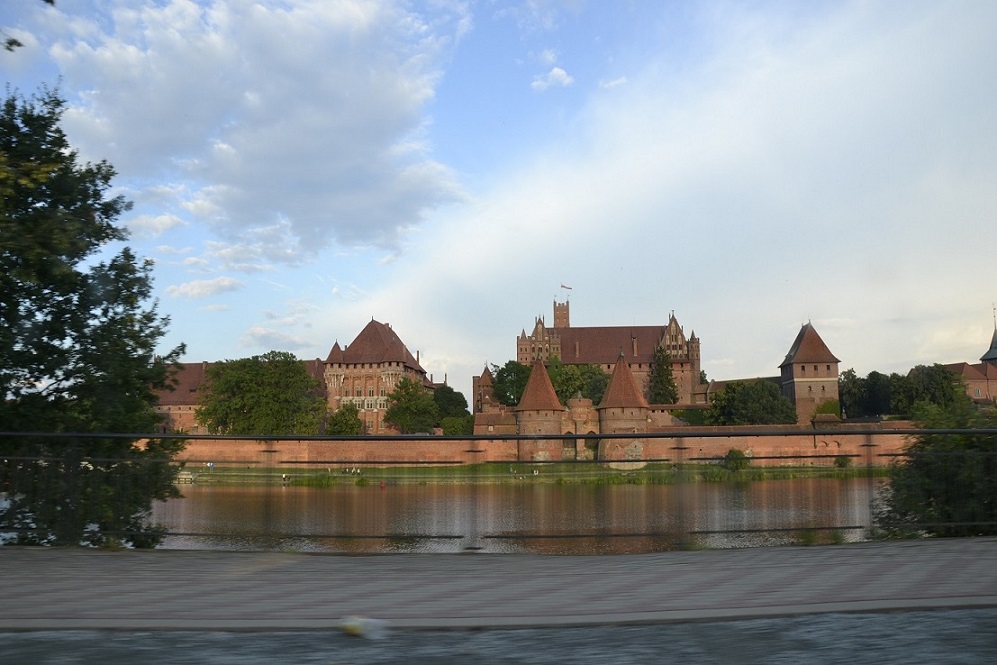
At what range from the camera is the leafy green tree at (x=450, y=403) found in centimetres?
12829

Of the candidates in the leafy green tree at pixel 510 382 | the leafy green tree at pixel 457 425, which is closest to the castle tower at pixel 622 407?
the leafy green tree at pixel 457 425

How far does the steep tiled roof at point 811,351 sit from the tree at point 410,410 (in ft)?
162

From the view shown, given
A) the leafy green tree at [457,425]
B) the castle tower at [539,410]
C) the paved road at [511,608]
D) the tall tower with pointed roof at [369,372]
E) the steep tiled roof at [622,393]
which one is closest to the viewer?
the paved road at [511,608]

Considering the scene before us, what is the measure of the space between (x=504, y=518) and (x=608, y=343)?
14326 cm

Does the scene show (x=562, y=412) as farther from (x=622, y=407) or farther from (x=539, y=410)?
(x=622, y=407)

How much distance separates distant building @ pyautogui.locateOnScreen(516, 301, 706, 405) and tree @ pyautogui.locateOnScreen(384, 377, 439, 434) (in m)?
37.7

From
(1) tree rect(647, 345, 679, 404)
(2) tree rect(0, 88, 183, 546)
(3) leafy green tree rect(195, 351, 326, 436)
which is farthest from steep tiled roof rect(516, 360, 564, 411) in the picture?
(2) tree rect(0, 88, 183, 546)

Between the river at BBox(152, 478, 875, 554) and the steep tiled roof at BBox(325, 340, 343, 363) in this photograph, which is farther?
the steep tiled roof at BBox(325, 340, 343, 363)

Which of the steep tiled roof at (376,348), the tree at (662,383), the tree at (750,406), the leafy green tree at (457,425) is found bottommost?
the leafy green tree at (457,425)

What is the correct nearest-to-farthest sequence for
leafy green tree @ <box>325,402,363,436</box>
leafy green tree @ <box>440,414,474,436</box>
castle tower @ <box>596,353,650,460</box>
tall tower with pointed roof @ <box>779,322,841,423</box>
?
1. castle tower @ <box>596,353,650,460</box>
2. leafy green tree @ <box>325,402,363,436</box>
3. leafy green tree @ <box>440,414,474,436</box>
4. tall tower with pointed roof @ <box>779,322,841,423</box>

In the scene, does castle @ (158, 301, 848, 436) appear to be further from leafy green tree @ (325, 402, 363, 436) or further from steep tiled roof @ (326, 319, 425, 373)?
leafy green tree @ (325, 402, 363, 436)

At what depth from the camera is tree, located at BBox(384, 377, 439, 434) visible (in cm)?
11288

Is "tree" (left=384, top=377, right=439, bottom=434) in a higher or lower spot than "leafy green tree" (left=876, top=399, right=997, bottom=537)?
higher

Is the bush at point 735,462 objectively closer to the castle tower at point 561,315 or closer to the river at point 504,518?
the river at point 504,518
